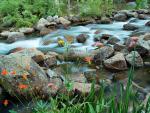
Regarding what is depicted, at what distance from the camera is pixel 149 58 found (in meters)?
6.96

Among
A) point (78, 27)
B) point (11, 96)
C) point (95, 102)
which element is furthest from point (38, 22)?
point (95, 102)

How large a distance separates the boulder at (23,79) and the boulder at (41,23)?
5319 mm

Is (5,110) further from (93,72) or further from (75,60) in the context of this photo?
(75,60)

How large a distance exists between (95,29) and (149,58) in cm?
357

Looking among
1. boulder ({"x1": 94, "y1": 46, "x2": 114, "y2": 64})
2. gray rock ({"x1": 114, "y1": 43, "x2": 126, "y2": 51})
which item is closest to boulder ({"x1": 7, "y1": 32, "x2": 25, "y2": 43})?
gray rock ({"x1": 114, "y1": 43, "x2": 126, "y2": 51})

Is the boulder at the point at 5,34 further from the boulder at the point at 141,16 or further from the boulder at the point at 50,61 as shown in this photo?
the boulder at the point at 141,16

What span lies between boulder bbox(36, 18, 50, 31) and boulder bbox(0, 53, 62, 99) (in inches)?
209

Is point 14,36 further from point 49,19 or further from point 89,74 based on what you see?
point 89,74

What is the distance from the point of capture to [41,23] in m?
10.7

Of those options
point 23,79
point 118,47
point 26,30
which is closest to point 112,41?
point 118,47

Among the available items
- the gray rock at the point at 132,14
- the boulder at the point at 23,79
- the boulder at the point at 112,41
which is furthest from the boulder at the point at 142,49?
the gray rock at the point at 132,14

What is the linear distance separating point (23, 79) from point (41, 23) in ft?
20.0

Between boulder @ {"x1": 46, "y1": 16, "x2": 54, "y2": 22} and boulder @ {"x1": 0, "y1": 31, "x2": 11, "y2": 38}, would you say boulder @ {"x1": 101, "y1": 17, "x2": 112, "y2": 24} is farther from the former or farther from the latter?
boulder @ {"x1": 0, "y1": 31, "x2": 11, "y2": 38}

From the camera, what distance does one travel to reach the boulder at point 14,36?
9.34 meters
